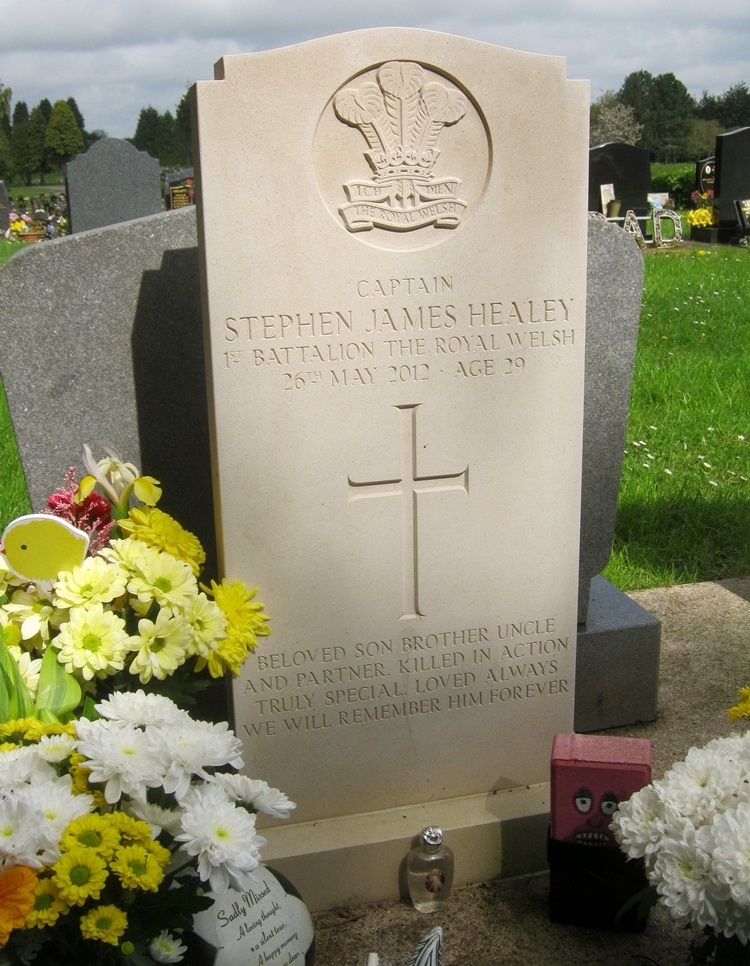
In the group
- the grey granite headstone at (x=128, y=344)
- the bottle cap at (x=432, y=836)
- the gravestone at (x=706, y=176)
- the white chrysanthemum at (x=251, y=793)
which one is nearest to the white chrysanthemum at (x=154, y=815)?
the white chrysanthemum at (x=251, y=793)

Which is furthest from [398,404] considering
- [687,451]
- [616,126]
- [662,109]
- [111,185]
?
[662,109]

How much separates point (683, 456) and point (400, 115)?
12.4ft

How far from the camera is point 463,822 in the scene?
8.65ft

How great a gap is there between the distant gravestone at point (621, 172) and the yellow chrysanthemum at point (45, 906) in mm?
15724

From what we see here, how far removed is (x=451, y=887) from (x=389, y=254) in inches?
60.6

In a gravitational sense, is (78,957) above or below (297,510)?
Answer: below

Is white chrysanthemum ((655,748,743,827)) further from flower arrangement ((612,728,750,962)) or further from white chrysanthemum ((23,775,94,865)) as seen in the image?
white chrysanthemum ((23,775,94,865))

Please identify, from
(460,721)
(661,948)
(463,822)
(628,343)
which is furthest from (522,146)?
(661,948)

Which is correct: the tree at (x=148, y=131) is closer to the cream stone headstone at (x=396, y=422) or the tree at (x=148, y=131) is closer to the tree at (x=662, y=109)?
the tree at (x=662, y=109)

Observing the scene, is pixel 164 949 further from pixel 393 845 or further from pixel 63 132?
pixel 63 132

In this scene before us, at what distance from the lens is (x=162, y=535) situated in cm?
241

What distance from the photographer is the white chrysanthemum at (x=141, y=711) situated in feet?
6.27

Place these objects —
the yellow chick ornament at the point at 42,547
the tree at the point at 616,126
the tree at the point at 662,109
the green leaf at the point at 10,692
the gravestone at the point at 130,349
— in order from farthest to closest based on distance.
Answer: the tree at the point at 662,109 < the tree at the point at 616,126 < the gravestone at the point at 130,349 < the yellow chick ornament at the point at 42,547 < the green leaf at the point at 10,692

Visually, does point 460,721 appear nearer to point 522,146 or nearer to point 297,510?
point 297,510
